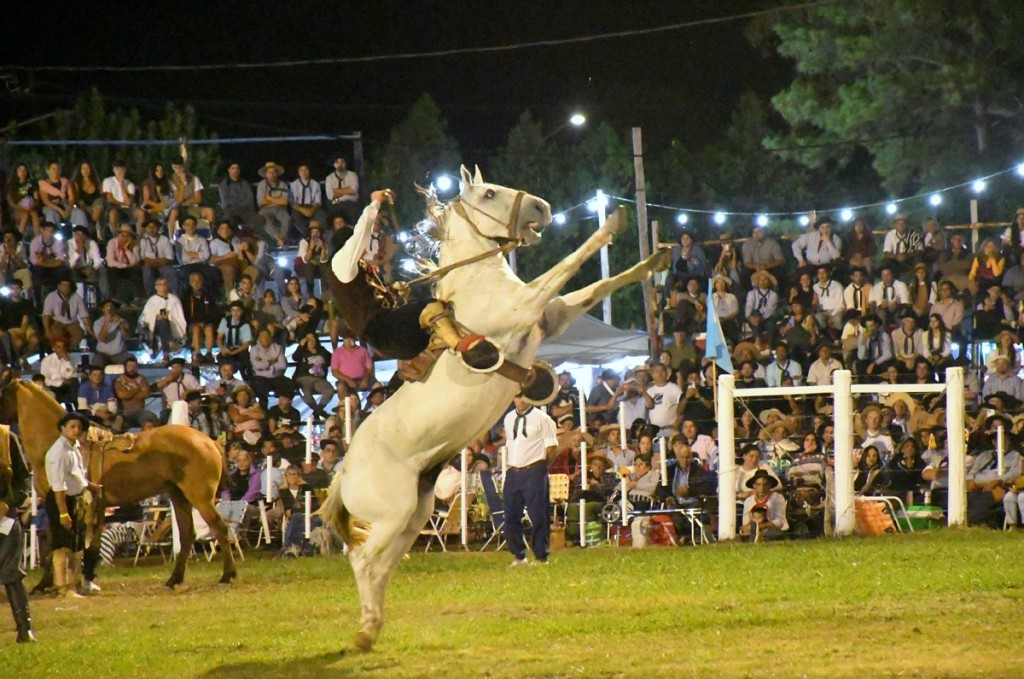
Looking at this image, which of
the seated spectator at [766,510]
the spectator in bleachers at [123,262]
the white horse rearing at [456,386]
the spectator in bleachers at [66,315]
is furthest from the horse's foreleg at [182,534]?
the spectator in bleachers at [123,262]

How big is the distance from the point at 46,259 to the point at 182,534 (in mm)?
7707

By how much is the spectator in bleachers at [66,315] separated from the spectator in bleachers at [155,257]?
3.44 feet

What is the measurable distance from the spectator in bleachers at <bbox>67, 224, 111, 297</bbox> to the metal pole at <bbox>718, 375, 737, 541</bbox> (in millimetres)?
9927

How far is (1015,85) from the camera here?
28.6 m

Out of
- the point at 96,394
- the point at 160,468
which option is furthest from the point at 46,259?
the point at 160,468

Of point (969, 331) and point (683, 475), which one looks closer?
point (683, 475)

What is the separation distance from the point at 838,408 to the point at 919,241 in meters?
5.86

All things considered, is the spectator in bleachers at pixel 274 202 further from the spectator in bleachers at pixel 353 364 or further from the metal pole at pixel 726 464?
the metal pole at pixel 726 464

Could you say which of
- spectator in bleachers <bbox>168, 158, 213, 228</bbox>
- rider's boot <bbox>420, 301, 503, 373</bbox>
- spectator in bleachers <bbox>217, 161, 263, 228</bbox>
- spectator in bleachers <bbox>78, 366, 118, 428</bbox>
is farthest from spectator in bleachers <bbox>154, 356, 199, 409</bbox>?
rider's boot <bbox>420, 301, 503, 373</bbox>

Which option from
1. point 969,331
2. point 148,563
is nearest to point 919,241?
point 969,331

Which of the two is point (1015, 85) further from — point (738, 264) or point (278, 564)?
point (278, 564)

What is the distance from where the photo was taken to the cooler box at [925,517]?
13.7 m

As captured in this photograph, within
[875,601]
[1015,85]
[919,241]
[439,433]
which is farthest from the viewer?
[1015,85]

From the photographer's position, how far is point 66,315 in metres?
19.3
